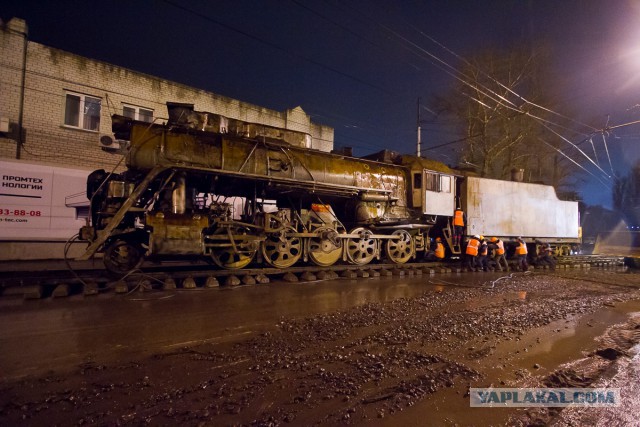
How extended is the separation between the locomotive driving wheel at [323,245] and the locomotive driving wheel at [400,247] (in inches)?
79.5

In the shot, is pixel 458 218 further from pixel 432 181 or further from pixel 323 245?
pixel 323 245

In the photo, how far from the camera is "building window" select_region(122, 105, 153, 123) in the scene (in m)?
13.2

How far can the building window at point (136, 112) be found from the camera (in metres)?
13.2

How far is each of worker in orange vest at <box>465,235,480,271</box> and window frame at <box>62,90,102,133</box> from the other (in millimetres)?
14884

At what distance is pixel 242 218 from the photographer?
7.28 metres

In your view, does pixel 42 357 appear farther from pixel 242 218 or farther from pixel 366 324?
pixel 242 218

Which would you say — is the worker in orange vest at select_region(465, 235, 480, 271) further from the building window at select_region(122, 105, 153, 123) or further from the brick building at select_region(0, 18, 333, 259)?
the building window at select_region(122, 105, 153, 123)

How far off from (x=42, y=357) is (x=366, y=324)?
133 inches

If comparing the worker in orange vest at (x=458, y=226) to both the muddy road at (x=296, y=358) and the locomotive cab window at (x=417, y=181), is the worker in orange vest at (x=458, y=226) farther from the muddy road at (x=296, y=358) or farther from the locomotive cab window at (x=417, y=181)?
the muddy road at (x=296, y=358)

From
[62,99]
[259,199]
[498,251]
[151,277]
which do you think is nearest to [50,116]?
[62,99]

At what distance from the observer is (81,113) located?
1220 centimetres

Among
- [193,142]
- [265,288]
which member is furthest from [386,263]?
[193,142]

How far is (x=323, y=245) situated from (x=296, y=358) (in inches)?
197

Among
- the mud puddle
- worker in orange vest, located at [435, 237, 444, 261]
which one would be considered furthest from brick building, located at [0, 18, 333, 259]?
the mud puddle
